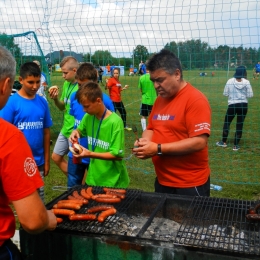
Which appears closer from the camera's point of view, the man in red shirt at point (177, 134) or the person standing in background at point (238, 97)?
the man in red shirt at point (177, 134)

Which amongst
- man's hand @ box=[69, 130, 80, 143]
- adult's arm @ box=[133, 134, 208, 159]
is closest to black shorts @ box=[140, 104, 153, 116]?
man's hand @ box=[69, 130, 80, 143]

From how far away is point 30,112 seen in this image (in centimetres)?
373

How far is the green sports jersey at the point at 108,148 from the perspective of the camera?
3.28 metres

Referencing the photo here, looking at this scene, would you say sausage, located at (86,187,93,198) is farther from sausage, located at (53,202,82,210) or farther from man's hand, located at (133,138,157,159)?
man's hand, located at (133,138,157,159)

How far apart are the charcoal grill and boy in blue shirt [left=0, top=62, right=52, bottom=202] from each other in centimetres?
116

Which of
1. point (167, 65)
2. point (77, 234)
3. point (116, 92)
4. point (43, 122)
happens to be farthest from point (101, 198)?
point (116, 92)

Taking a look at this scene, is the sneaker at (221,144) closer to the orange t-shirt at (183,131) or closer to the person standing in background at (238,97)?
the person standing in background at (238,97)

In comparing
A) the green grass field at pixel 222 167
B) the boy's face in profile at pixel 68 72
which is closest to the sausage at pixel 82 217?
the green grass field at pixel 222 167

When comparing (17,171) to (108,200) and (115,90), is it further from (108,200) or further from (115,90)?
(115,90)

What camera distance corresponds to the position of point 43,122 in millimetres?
3957

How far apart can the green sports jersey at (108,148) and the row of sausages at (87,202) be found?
440 millimetres

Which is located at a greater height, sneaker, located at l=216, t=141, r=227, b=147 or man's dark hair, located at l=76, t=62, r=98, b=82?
man's dark hair, located at l=76, t=62, r=98, b=82

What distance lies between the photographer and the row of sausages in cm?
242

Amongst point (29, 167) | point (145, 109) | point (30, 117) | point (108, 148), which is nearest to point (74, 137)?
point (108, 148)
